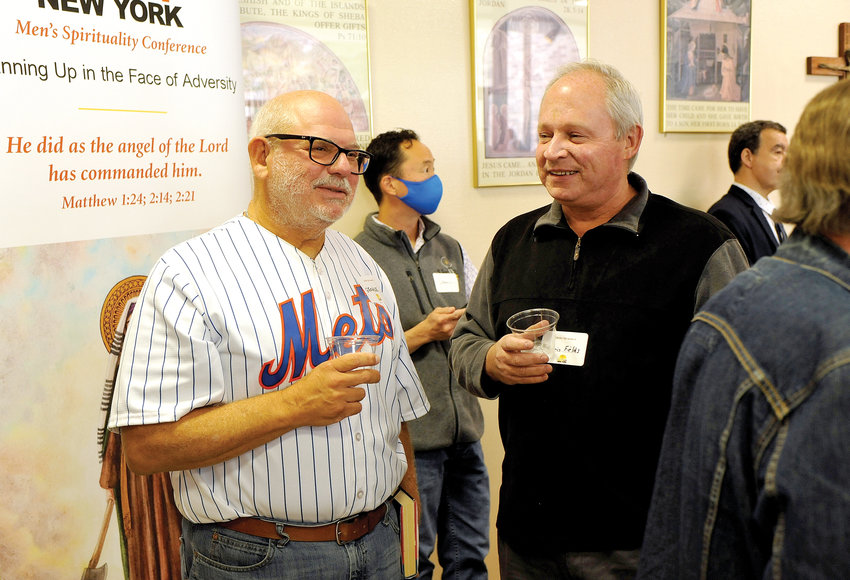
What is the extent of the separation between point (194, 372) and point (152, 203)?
0.79 meters

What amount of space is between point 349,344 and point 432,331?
3.84ft

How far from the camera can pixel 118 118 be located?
198cm

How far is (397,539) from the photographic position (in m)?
1.86

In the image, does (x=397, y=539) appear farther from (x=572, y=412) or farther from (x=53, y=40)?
(x=53, y=40)

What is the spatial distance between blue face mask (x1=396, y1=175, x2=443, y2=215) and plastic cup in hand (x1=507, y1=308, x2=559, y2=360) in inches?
49.9

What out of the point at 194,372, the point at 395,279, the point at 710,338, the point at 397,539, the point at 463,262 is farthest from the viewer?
the point at 463,262

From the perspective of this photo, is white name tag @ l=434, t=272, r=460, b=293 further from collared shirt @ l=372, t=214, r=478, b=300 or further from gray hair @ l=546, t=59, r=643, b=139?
gray hair @ l=546, t=59, r=643, b=139

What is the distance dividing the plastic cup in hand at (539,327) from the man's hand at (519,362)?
0.07 feet

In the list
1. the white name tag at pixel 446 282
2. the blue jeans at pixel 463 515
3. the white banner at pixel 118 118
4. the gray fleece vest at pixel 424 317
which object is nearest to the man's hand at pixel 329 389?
the white banner at pixel 118 118

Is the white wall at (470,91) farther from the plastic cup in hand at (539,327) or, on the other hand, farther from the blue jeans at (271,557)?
the blue jeans at (271,557)

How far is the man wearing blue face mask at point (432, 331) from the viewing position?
283 cm

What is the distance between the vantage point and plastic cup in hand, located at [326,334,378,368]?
61.2 inches

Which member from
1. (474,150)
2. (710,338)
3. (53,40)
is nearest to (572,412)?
(710,338)

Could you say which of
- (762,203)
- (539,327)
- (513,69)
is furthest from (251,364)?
(762,203)
